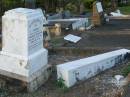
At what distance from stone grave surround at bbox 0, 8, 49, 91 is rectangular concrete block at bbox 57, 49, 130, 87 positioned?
0.46m

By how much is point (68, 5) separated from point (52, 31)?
882 cm

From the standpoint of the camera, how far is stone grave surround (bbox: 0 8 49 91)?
7180 mm

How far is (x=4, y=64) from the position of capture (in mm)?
7500

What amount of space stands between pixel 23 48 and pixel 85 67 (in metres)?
1.19

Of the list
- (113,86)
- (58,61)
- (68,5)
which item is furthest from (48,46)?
(68,5)

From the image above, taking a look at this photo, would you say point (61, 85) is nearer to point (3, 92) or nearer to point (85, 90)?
point (85, 90)

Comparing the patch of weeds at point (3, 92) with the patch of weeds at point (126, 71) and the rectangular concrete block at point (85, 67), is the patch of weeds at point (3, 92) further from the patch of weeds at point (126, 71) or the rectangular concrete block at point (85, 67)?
the patch of weeds at point (126, 71)

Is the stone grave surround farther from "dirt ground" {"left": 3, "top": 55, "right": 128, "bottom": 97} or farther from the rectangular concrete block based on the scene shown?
the rectangular concrete block

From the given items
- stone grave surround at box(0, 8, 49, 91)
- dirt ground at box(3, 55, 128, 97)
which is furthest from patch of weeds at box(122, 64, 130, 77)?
stone grave surround at box(0, 8, 49, 91)

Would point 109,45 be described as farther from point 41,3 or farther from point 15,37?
point 41,3

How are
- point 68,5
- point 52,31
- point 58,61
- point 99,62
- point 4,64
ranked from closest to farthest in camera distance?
1. point 4,64
2. point 99,62
3. point 58,61
4. point 52,31
5. point 68,5

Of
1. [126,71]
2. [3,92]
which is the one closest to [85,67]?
[126,71]

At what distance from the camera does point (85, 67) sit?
7.55m

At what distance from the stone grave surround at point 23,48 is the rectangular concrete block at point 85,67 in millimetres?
459
